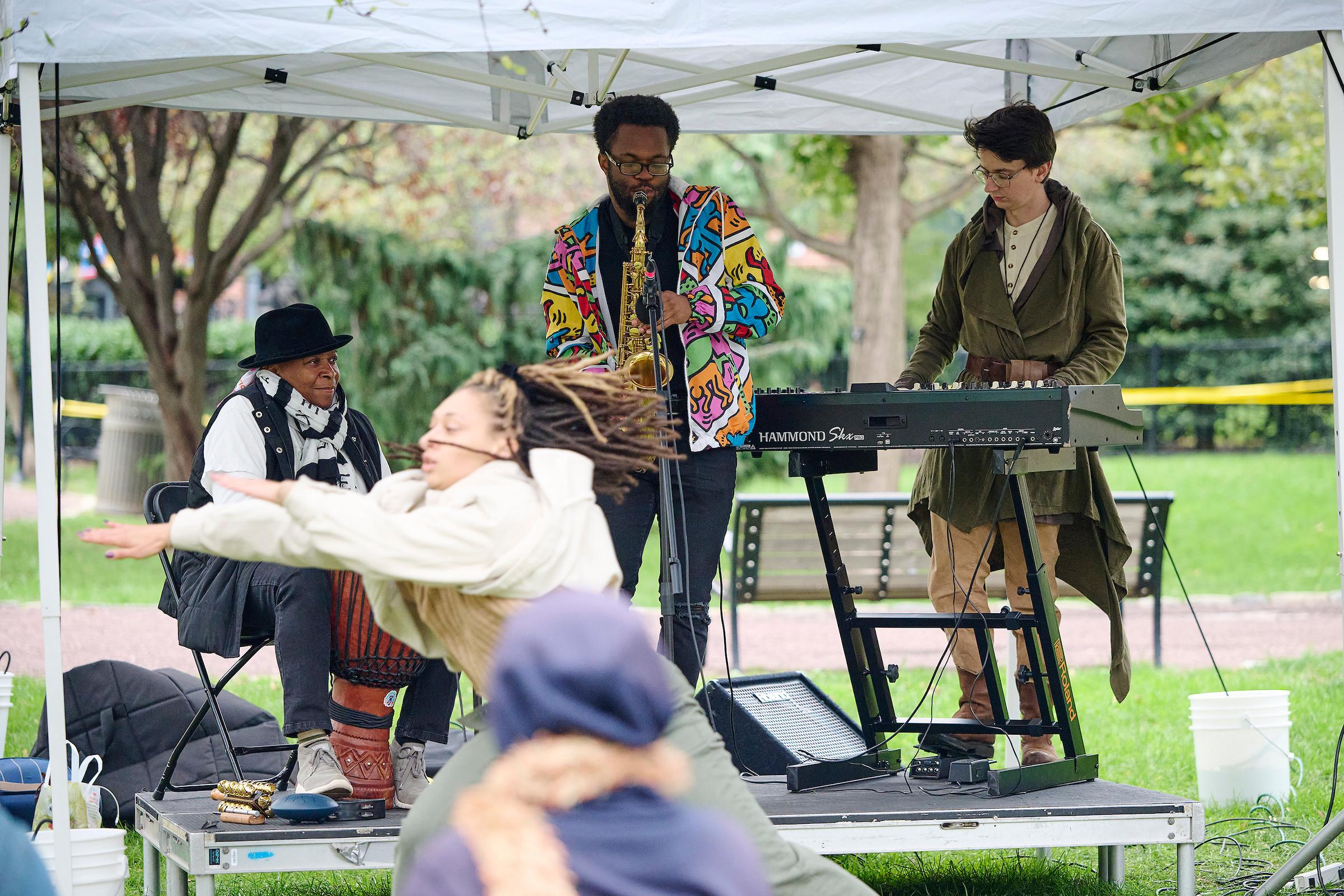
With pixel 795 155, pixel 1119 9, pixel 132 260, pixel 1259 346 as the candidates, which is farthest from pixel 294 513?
pixel 1259 346

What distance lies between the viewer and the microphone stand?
12.3ft

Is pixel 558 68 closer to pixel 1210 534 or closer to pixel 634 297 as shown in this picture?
pixel 634 297

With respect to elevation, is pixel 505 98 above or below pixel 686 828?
above

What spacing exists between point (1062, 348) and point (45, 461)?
2.84 meters

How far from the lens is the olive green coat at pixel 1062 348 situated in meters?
4.55

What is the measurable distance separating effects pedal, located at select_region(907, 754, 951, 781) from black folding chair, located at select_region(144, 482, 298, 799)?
1782 mm

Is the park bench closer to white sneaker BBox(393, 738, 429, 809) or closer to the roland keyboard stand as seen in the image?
the roland keyboard stand

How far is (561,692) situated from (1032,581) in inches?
111

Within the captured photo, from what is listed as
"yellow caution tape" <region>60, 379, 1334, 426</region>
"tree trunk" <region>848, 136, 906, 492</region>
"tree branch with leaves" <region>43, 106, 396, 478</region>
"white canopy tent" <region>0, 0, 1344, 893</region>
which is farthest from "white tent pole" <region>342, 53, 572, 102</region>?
"yellow caution tape" <region>60, 379, 1334, 426</region>

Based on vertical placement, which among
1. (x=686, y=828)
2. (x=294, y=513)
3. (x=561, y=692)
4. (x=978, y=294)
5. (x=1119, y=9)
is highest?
(x=1119, y=9)

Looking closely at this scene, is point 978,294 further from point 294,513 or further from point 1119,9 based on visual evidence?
point 294,513

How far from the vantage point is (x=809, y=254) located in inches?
1259

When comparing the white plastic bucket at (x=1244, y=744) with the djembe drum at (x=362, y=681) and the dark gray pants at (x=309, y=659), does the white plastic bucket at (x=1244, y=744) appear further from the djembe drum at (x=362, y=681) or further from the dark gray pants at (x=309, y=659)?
the djembe drum at (x=362, y=681)

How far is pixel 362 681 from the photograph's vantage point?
4043mm
